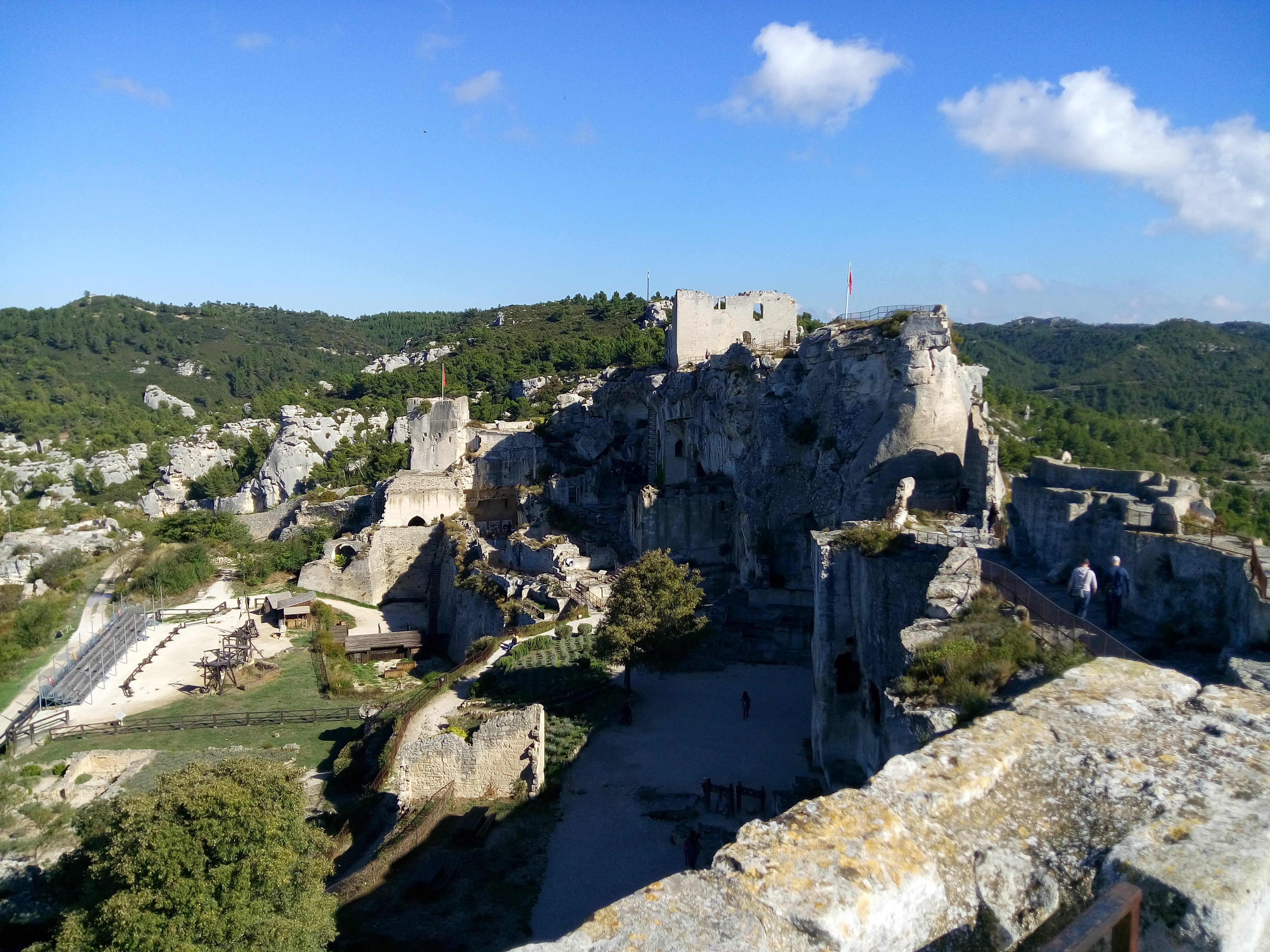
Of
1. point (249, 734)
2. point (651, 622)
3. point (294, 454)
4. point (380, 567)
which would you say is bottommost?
point (249, 734)

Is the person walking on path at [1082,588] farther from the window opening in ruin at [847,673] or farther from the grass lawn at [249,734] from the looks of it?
the grass lawn at [249,734]

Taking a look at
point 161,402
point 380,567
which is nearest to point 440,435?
point 380,567

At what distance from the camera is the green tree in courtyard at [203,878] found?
898 cm

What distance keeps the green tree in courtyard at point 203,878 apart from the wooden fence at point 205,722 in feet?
36.9

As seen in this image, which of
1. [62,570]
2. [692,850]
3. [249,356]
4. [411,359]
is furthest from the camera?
[249,356]

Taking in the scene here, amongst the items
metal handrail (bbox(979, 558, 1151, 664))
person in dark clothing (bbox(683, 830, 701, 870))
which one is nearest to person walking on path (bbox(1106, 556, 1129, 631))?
metal handrail (bbox(979, 558, 1151, 664))

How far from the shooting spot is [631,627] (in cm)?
1716

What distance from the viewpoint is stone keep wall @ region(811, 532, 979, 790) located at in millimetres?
8625

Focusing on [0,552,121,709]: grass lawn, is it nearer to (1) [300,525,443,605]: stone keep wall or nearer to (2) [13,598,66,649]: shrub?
(2) [13,598,66,649]: shrub

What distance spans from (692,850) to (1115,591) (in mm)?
6486

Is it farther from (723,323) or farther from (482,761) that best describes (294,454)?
(482,761)

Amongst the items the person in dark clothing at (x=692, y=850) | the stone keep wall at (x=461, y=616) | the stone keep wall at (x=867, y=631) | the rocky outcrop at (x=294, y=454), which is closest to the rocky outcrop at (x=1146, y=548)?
the stone keep wall at (x=867, y=631)

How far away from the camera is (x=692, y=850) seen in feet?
36.9

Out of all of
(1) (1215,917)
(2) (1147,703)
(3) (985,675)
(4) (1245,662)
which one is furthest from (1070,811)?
(4) (1245,662)
